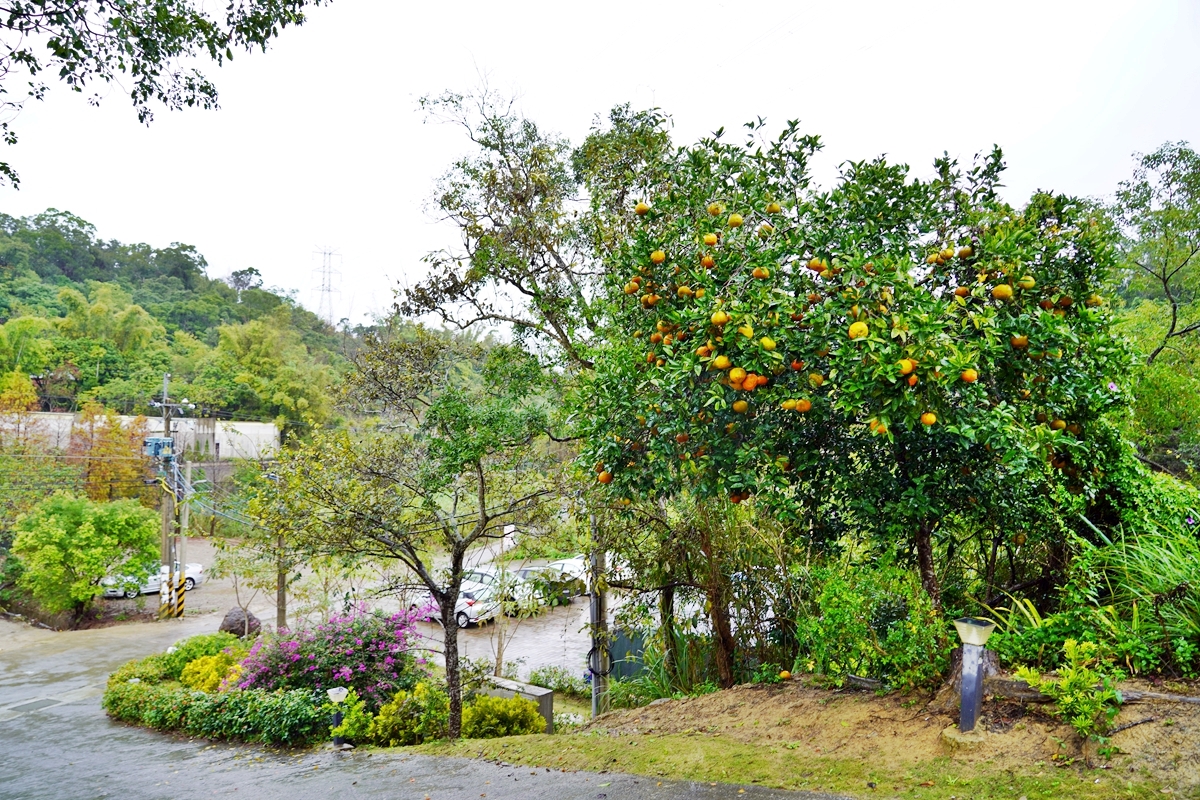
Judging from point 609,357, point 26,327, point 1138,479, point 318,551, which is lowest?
point 318,551

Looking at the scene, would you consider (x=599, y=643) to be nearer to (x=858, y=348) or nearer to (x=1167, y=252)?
(x=858, y=348)

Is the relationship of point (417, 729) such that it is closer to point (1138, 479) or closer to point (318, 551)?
point (318, 551)

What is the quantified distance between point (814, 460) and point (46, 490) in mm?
22491

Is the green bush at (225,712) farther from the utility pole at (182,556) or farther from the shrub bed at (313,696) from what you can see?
the utility pole at (182,556)

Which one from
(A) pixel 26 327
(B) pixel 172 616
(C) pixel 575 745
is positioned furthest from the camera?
(A) pixel 26 327

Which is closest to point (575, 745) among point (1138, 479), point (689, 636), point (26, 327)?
point (689, 636)

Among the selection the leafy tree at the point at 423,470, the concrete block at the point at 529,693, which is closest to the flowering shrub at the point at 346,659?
the concrete block at the point at 529,693

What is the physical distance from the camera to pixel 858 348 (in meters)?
3.31

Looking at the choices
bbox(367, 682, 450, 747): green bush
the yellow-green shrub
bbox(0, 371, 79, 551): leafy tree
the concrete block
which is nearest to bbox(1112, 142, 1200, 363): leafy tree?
the concrete block

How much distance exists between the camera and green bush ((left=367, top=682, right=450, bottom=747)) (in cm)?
687

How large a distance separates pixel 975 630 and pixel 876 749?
848 millimetres

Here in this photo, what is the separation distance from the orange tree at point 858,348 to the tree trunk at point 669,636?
10.9 ft

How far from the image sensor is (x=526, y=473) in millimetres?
7324

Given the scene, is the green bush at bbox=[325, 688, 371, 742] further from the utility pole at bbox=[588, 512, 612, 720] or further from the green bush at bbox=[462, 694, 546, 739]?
the utility pole at bbox=[588, 512, 612, 720]
